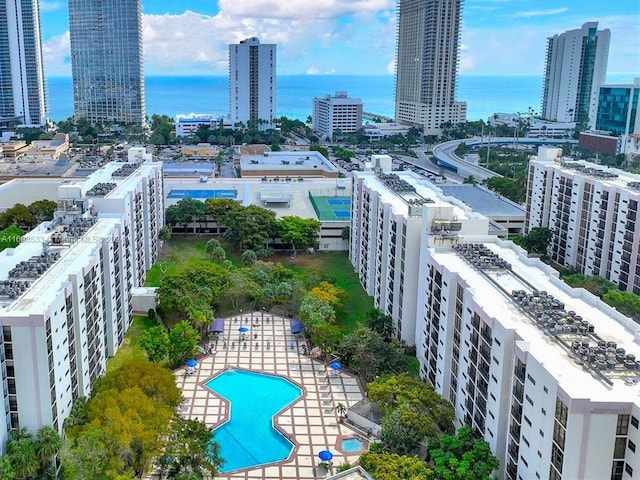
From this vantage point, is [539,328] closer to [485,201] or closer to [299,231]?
[299,231]

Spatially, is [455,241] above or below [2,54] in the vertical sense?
below

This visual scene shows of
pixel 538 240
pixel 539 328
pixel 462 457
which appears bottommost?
pixel 462 457

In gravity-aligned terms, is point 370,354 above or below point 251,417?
above

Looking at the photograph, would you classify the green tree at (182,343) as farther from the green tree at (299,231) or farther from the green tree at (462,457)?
the green tree at (299,231)

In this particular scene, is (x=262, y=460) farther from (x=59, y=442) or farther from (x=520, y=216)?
(x=520, y=216)

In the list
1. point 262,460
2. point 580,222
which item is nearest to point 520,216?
point 580,222

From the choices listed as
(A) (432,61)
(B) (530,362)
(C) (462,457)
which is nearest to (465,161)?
(A) (432,61)

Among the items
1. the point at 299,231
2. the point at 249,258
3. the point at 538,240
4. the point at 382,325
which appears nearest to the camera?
the point at 382,325

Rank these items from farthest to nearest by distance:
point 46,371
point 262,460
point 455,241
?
point 455,241
point 262,460
point 46,371

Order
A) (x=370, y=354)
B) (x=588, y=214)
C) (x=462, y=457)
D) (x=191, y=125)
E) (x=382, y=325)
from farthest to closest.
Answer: (x=191, y=125), (x=588, y=214), (x=382, y=325), (x=370, y=354), (x=462, y=457)
